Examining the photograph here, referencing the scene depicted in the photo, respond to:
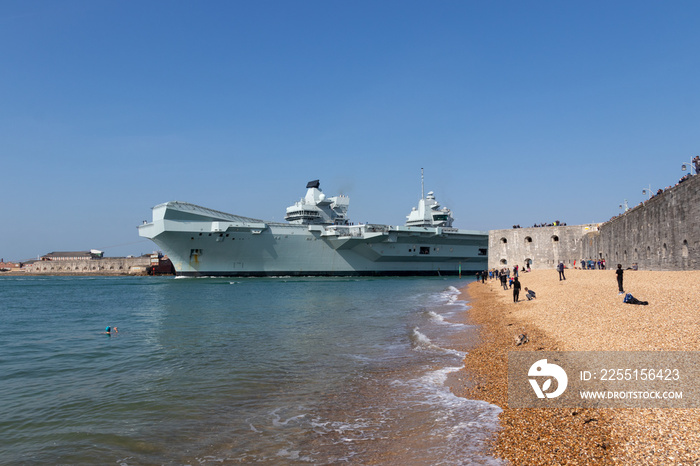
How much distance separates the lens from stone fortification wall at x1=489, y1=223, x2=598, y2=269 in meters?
37.5

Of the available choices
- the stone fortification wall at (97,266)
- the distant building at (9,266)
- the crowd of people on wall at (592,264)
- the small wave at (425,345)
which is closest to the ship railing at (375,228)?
the crowd of people on wall at (592,264)

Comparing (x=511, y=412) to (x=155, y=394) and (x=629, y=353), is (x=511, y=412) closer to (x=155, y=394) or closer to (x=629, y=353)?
(x=629, y=353)

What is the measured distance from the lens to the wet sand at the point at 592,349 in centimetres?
447

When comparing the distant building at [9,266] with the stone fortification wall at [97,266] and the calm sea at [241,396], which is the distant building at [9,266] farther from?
the calm sea at [241,396]

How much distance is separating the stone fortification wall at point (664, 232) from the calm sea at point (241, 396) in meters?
9.18

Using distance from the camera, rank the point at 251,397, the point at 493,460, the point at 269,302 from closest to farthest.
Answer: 1. the point at 493,460
2. the point at 251,397
3. the point at 269,302

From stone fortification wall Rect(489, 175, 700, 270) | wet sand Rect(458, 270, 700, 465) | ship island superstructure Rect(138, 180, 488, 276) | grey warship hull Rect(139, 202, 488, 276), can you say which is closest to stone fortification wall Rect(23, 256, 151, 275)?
ship island superstructure Rect(138, 180, 488, 276)

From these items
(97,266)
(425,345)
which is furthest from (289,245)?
(97,266)

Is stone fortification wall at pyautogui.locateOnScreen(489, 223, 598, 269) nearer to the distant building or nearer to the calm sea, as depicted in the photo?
the calm sea

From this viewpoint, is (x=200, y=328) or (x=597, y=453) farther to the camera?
(x=200, y=328)

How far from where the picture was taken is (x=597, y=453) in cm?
448

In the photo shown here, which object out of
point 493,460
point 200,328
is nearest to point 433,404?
point 493,460

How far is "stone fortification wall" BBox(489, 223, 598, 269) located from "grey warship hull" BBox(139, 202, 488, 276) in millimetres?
13401

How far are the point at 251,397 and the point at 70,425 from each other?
2.82 meters
